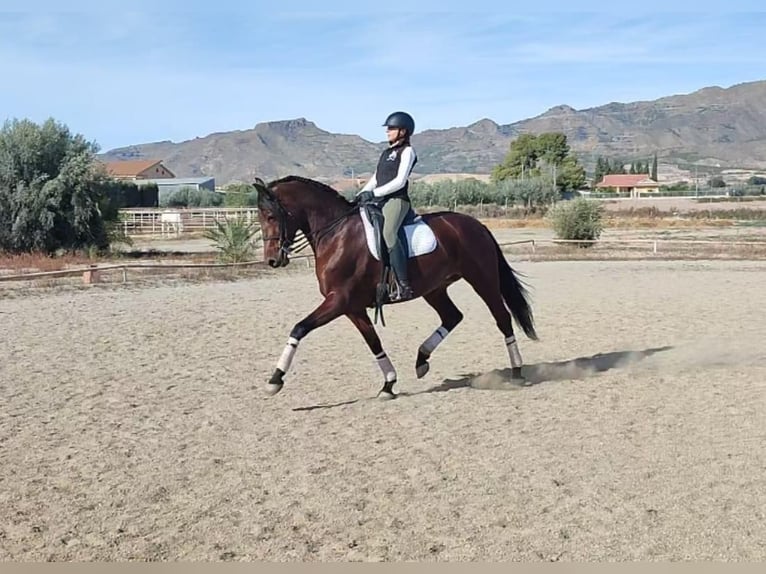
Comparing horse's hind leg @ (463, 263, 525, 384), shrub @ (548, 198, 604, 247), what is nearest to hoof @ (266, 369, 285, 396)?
horse's hind leg @ (463, 263, 525, 384)

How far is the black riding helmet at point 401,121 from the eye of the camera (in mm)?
7773

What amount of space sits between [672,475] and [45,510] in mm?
3688

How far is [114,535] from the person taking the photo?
4.33 metres

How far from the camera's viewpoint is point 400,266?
7.81 meters

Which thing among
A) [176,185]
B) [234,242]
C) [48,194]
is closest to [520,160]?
[176,185]

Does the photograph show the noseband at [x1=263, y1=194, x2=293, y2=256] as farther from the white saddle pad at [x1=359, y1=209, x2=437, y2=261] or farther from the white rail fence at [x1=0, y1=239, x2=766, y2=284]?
the white rail fence at [x1=0, y1=239, x2=766, y2=284]

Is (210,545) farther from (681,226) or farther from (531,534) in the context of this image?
(681,226)

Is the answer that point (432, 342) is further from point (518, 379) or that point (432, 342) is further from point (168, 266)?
point (168, 266)

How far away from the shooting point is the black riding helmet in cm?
777

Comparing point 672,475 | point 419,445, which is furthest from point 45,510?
point 672,475

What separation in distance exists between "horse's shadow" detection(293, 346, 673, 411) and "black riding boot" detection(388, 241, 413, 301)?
40.2 inches

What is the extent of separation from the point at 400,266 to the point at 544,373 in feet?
7.79

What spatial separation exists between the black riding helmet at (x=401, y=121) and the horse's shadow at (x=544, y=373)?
248cm

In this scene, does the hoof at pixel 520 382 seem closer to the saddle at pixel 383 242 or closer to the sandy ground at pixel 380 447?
the sandy ground at pixel 380 447
